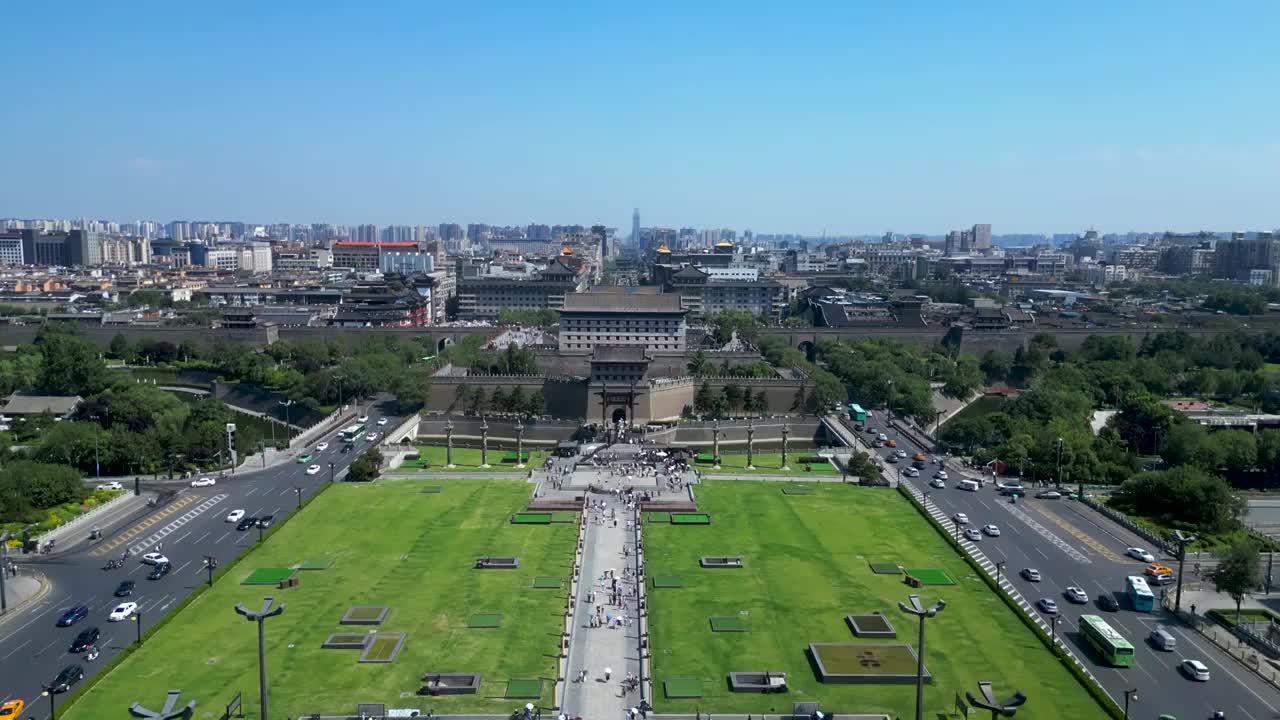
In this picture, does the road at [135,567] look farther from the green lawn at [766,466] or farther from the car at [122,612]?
the green lawn at [766,466]

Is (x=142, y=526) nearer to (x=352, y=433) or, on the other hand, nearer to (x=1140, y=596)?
(x=352, y=433)

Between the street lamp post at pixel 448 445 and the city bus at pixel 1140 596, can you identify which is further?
the street lamp post at pixel 448 445

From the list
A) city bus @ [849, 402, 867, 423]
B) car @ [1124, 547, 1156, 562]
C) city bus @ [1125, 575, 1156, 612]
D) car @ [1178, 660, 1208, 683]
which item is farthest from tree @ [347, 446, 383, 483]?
car @ [1178, 660, 1208, 683]

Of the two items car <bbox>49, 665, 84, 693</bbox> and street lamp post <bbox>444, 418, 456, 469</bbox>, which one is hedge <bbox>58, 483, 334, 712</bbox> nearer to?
car <bbox>49, 665, 84, 693</bbox>

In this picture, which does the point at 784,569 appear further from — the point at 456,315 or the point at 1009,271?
the point at 1009,271

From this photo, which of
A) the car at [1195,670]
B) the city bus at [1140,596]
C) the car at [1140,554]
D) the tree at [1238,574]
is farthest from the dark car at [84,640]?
the car at [1140,554]

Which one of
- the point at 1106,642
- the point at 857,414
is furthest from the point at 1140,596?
the point at 857,414

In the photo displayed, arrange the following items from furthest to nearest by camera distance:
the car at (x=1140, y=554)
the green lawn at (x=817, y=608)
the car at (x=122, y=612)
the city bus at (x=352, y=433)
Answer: the city bus at (x=352, y=433), the car at (x=1140, y=554), the car at (x=122, y=612), the green lawn at (x=817, y=608)
